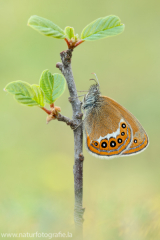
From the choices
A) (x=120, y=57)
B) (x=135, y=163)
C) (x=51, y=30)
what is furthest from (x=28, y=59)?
(x=51, y=30)

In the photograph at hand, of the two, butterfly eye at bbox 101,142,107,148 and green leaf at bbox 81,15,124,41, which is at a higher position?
green leaf at bbox 81,15,124,41

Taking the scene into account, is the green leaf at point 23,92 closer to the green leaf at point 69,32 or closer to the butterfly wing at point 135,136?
the green leaf at point 69,32

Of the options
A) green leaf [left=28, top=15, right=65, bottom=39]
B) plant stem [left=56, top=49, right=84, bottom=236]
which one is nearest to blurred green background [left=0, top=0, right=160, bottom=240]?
plant stem [left=56, top=49, right=84, bottom=236]

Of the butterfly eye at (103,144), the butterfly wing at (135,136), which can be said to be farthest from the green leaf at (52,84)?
the butterfly wing at (135,136)

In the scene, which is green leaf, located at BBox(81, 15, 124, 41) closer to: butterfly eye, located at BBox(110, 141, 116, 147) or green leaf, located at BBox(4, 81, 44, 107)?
green leaf, located at BBox(4, 81, 44, 107)

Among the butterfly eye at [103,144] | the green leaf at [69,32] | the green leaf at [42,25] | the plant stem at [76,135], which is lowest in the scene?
the butterfly eye at [103,144]

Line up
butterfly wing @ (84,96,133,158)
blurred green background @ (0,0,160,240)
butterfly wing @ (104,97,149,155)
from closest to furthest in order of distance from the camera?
blurred green background @ (0,0,160,240), butterfly wing @ (84,96,133,158), butterfly wing @ (104,97,149,155)

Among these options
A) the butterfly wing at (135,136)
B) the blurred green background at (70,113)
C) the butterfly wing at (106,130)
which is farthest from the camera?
the butterfly wing at (135,136)

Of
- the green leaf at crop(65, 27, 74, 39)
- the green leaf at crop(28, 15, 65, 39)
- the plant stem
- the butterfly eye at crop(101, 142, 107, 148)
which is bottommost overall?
the butterfly eye at crop(101, 142, 107, 148)
